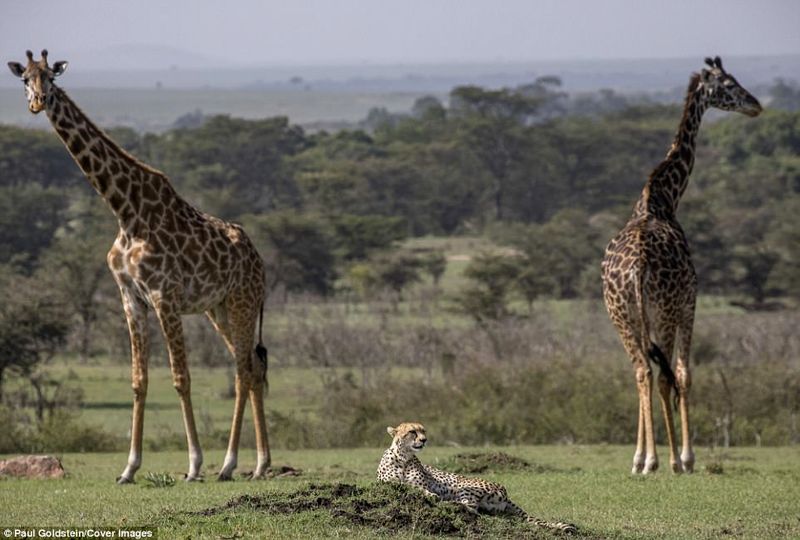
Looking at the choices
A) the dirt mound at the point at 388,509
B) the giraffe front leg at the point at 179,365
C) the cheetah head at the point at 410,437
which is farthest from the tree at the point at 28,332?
the cheetah head at the point at 410,437

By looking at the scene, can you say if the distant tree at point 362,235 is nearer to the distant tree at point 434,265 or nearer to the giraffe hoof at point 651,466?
the distant tree at point 434,265

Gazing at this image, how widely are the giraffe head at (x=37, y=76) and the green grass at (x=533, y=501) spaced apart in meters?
3.08

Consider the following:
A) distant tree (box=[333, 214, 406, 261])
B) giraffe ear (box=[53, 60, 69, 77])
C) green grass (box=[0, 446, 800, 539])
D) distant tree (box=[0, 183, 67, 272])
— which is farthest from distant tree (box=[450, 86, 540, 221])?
giraffe ear (box=[53, 60, 69, 77])

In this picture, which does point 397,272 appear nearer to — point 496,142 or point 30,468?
point 496,142

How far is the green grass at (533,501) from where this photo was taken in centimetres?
979

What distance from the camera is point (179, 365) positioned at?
13078mm

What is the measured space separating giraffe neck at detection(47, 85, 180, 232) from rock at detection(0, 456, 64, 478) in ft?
7.77

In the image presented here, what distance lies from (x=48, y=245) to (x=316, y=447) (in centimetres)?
2967

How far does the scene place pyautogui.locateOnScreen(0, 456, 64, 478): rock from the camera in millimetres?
13688

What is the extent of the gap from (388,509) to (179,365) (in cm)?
378

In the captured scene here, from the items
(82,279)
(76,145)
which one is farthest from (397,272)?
(76,145)

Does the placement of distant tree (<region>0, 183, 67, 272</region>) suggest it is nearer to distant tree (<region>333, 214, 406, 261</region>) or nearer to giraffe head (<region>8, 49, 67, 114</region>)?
distant tree (<region>333, 214, 406, 261</region>)

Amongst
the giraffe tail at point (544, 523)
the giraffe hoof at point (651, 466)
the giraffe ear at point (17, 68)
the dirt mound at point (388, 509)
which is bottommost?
the giraffe hoof at point (651, 466)

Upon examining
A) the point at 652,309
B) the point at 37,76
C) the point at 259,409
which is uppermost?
the point at 37,76
